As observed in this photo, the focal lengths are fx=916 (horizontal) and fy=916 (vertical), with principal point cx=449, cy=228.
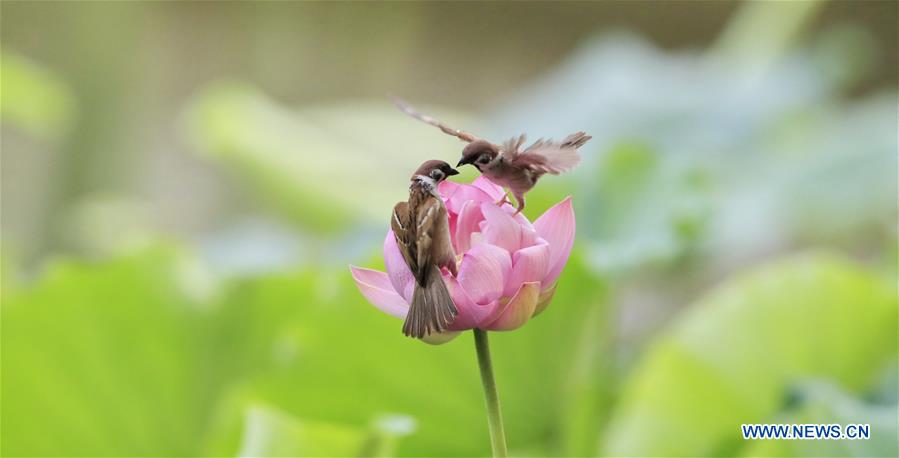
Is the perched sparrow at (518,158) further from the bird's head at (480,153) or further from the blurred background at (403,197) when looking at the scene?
the blurred background at (403,197)

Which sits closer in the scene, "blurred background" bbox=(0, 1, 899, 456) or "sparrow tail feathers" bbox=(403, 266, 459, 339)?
"sparrow tail feathers" bbox=(403, 266, 459, 339)

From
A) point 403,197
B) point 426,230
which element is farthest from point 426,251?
point 403,197

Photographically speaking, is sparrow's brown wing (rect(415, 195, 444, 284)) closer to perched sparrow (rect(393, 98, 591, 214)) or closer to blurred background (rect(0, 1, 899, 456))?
perched sparrow (rect(393, 98, 591, 214))

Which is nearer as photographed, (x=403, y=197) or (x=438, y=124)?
(x=438, y=124)

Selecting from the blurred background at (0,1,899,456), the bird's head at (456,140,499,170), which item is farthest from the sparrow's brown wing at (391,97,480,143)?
the blurred background at (0,1,899,456)

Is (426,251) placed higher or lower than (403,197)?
higher

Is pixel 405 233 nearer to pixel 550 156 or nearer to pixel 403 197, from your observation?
pixel 550 156

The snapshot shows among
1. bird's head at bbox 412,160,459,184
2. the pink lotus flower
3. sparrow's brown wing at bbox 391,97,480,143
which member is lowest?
the pink lotus flower
